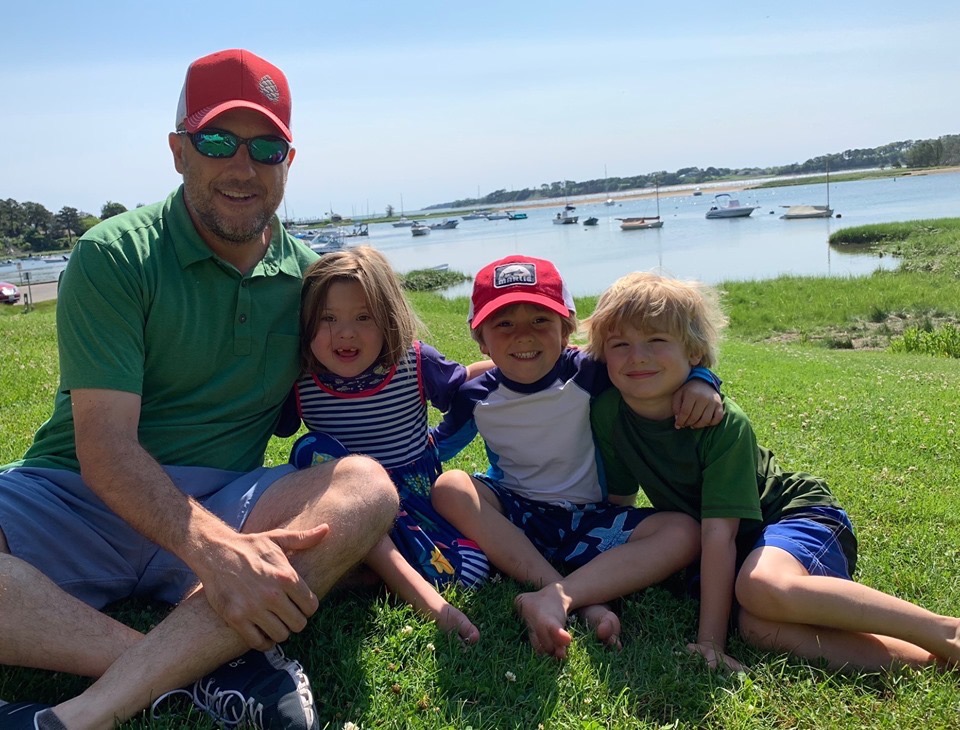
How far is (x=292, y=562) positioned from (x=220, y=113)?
191cm

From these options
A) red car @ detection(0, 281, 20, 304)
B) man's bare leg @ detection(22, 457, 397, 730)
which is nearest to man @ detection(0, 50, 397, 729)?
man's bare leg @ detection(22, 457, 397, 730)

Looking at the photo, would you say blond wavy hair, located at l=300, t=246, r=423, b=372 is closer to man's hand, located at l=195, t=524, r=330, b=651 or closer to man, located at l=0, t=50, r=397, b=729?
man, located at l=0, t=50, r=397, b=729

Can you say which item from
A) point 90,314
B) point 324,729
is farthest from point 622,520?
point 90,314

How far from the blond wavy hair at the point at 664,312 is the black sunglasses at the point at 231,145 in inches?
63.9

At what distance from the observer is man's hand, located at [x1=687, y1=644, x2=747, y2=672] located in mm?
2969

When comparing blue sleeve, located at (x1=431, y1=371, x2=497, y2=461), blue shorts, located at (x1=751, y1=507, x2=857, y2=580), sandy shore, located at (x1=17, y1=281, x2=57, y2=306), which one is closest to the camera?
blue shorts, located at (x1=751, y1=507, x2=857, y2=580)

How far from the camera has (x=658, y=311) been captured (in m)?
3.52

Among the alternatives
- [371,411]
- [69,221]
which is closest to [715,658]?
[371,411]

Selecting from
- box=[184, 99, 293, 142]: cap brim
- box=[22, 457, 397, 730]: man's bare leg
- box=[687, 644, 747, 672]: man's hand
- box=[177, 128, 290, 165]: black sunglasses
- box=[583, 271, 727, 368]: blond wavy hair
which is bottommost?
box=[687, 644, 747, 672]: man's hand

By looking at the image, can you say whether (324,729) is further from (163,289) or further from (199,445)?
(163,289)

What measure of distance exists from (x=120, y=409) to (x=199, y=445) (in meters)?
0.49

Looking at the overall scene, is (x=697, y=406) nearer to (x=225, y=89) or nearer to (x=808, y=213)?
(x=225, y=89)

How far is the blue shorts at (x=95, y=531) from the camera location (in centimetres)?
296

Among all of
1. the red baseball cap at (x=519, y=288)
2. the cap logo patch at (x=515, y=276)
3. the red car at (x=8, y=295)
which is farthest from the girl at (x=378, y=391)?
the red car at (x=8, y=295)
